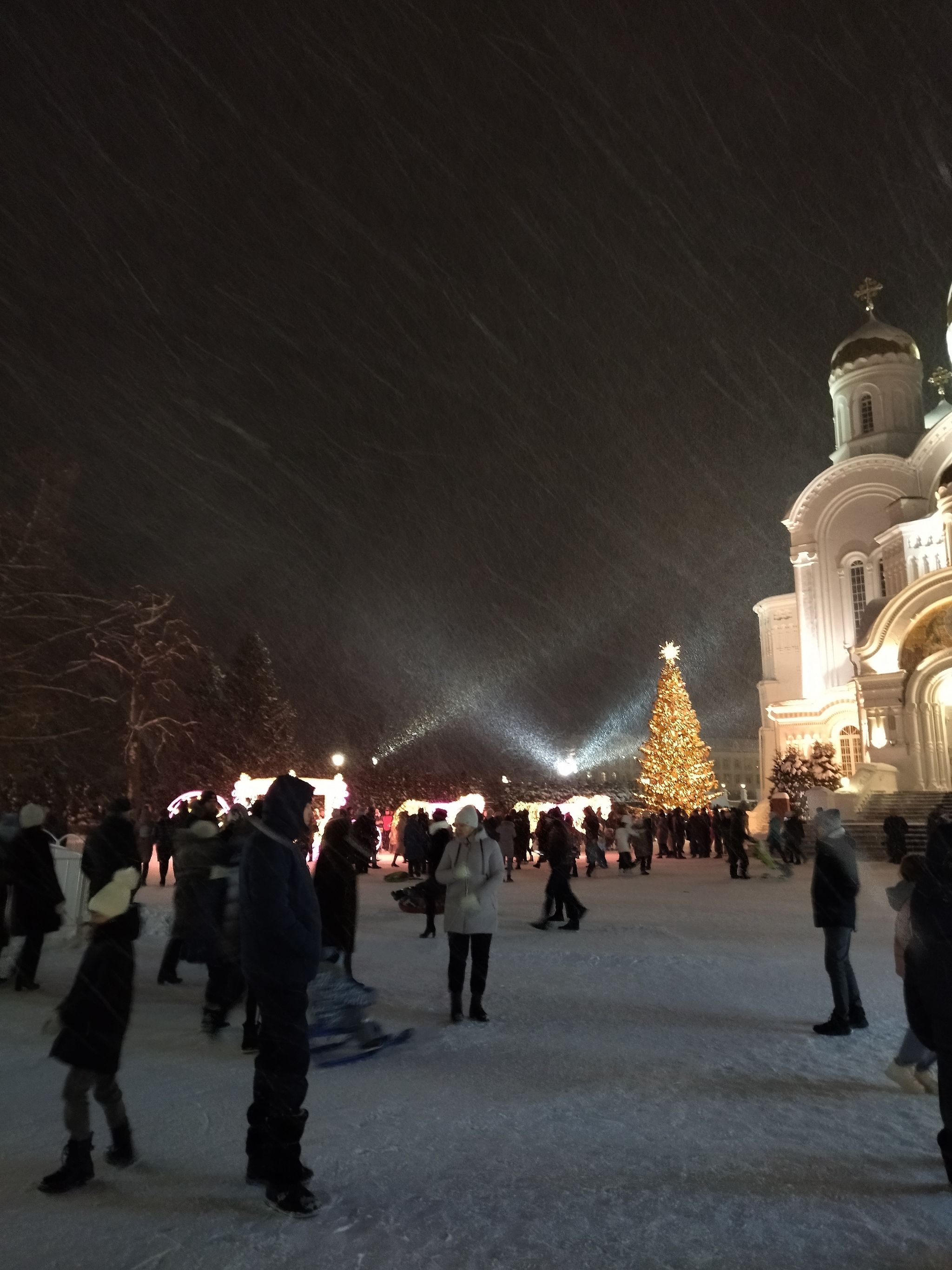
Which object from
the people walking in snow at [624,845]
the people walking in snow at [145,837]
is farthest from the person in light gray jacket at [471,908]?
the people walking in snow at [624,845]

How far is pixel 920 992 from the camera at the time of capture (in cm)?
396

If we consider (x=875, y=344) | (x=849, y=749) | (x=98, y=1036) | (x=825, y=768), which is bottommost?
(x=98, y=1036)

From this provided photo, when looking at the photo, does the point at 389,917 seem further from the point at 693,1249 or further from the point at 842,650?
the point at 842,650

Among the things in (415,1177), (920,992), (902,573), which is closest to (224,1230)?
(415,1177)

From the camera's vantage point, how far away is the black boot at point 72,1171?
3.75 m

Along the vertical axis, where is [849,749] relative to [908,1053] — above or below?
above

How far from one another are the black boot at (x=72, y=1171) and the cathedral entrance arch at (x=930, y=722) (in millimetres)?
27216

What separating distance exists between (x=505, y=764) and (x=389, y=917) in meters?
49.6

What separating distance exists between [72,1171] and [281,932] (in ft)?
4.26

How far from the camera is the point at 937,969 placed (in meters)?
3.85

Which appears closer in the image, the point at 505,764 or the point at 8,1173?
the point at 8,1173

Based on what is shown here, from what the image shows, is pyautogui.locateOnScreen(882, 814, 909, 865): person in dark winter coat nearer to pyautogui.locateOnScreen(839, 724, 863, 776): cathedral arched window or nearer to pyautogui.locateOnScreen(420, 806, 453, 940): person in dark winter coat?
pyautogui.locateOnScreen(420, 806, 453, 940): person in dark winter coat

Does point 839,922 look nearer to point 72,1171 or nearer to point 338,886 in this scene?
point 338,886

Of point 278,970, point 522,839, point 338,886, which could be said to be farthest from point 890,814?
point 278,970
